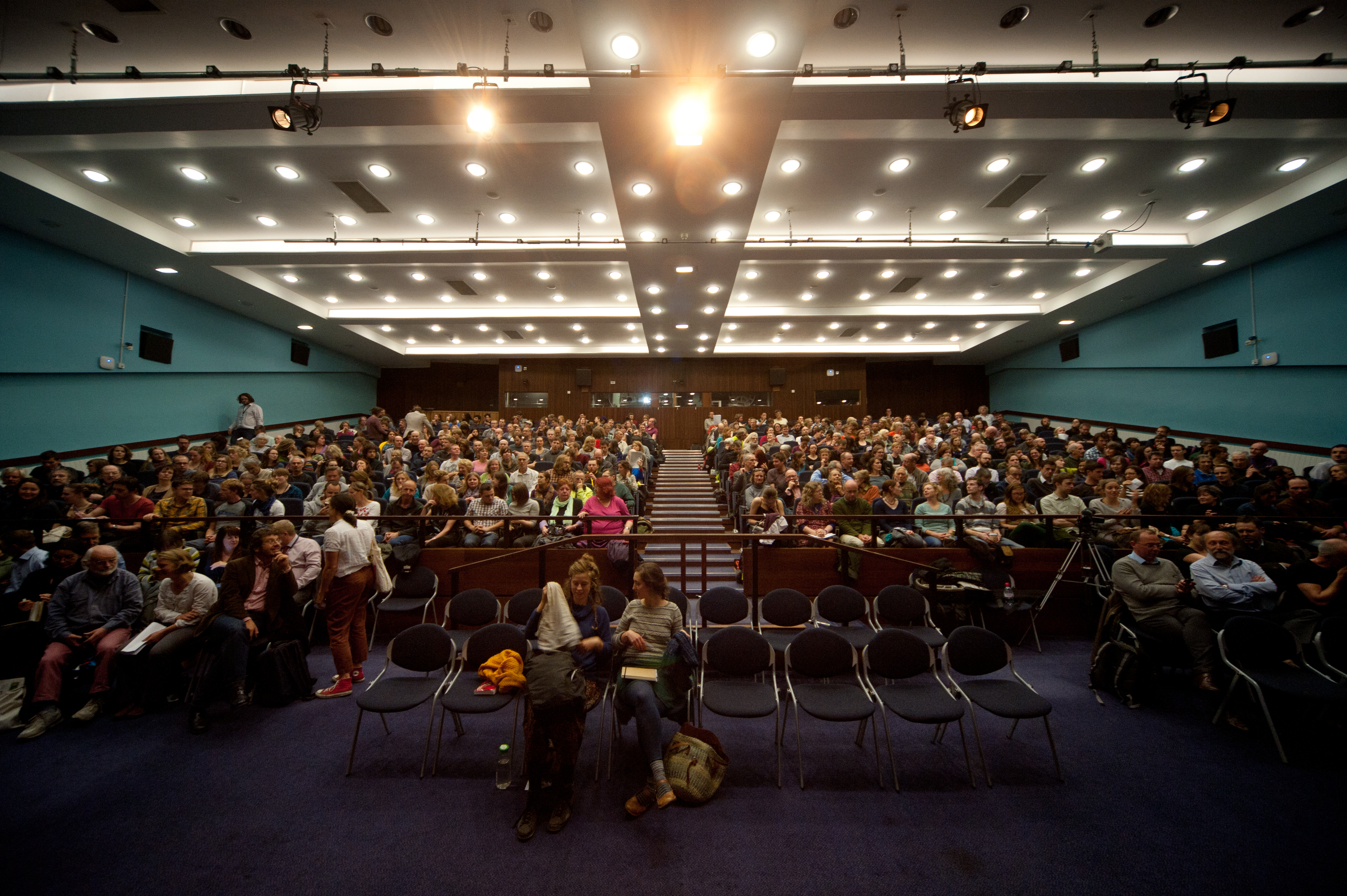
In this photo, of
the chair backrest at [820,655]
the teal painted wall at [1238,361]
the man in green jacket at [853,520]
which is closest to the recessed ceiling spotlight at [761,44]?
the man in green jacket at [853,520]

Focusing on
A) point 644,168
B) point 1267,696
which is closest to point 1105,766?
point 1267,696

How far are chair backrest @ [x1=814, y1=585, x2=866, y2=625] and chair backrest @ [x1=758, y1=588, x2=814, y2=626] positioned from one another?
0.35ft

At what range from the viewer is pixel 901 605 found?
149 inches

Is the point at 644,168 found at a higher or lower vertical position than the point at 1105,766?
higher

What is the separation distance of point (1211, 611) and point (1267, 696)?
57cm

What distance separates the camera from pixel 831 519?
4.62 meters

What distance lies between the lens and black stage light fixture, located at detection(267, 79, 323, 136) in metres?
4.20

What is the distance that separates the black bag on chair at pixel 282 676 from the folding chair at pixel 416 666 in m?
0.77

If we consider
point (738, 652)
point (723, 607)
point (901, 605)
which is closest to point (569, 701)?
point (738, 652)

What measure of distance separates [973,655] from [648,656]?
6.94 ft

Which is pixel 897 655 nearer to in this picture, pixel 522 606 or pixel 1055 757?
pixel 1055 757

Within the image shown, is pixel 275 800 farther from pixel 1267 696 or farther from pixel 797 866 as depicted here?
pixel 1267 696

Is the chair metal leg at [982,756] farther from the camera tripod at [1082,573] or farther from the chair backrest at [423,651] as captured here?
the chair backrest at [423,651]

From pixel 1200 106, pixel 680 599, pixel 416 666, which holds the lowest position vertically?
pixel 416 666
